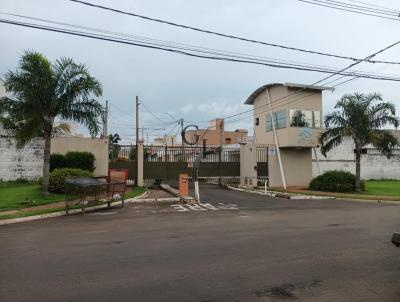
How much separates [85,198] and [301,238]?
9.55 meters

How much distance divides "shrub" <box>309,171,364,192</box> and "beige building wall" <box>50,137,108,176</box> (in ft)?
43.5

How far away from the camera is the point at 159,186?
28.8m

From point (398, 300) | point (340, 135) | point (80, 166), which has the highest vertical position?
point (340, 135)

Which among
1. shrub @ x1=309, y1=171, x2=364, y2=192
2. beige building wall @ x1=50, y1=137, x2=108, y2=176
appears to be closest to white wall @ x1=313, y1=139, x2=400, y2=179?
shrub @ x1=309, y1=171, x2=364, y2=192

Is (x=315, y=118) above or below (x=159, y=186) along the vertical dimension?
above

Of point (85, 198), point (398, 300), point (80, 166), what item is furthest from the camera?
point (80, 166)

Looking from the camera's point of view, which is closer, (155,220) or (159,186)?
(155,220)

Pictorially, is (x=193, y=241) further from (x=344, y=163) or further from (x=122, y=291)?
(x=344, y=163)

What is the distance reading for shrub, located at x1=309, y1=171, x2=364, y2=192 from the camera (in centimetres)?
2703

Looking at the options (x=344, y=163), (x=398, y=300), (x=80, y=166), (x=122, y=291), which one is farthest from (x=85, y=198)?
(x=344, y=163)

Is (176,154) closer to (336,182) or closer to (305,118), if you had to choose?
(305,118)

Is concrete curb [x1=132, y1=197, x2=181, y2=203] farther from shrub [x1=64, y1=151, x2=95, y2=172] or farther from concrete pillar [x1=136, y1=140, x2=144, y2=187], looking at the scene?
concrete pillar [x1=136, y1=140, x2=144, y2=187]

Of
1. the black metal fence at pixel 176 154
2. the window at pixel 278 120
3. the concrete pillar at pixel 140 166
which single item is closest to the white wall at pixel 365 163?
the window at pixel 278 120

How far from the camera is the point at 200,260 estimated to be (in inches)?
311
